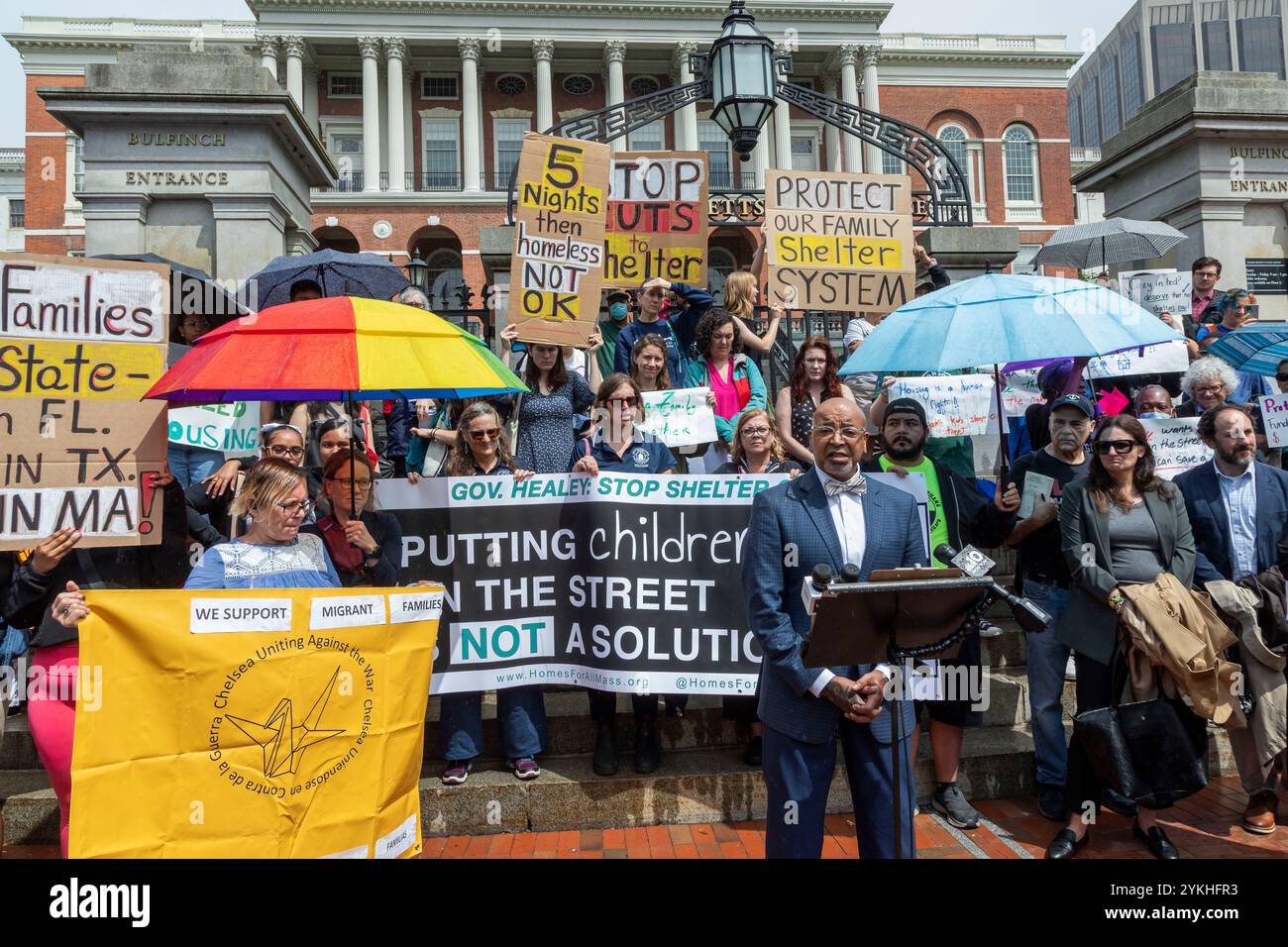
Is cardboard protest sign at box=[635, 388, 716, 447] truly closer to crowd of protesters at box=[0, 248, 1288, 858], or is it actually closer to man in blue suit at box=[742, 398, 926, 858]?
crowd of protesters at box=[0, 248, 1288, 858]

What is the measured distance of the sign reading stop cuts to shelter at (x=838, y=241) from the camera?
6.90 m

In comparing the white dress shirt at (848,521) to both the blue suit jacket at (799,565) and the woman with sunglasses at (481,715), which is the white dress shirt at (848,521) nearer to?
the blue suit jacket at (799,565)

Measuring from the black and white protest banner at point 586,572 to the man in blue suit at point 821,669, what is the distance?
1297 millimetres

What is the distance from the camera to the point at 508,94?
143ft

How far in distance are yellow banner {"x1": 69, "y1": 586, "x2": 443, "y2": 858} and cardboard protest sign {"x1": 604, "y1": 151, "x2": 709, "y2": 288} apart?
433 cm

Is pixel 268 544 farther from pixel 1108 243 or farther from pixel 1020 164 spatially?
pixel 1020 164

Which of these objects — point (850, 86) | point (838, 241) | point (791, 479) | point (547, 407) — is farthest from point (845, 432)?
point (850, 86)

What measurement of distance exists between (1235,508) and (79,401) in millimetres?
5470

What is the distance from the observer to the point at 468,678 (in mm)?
4441

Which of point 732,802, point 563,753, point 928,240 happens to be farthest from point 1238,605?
point 928,240

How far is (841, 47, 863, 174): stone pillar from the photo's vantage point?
42.3m

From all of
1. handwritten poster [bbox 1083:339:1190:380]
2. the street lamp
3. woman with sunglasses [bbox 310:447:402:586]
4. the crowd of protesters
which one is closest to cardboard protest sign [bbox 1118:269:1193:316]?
handwritten poster [bbox 1083:339:1190:380]

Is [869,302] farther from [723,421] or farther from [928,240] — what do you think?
[928,240]

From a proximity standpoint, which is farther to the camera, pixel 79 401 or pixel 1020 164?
pixel 1020 164
